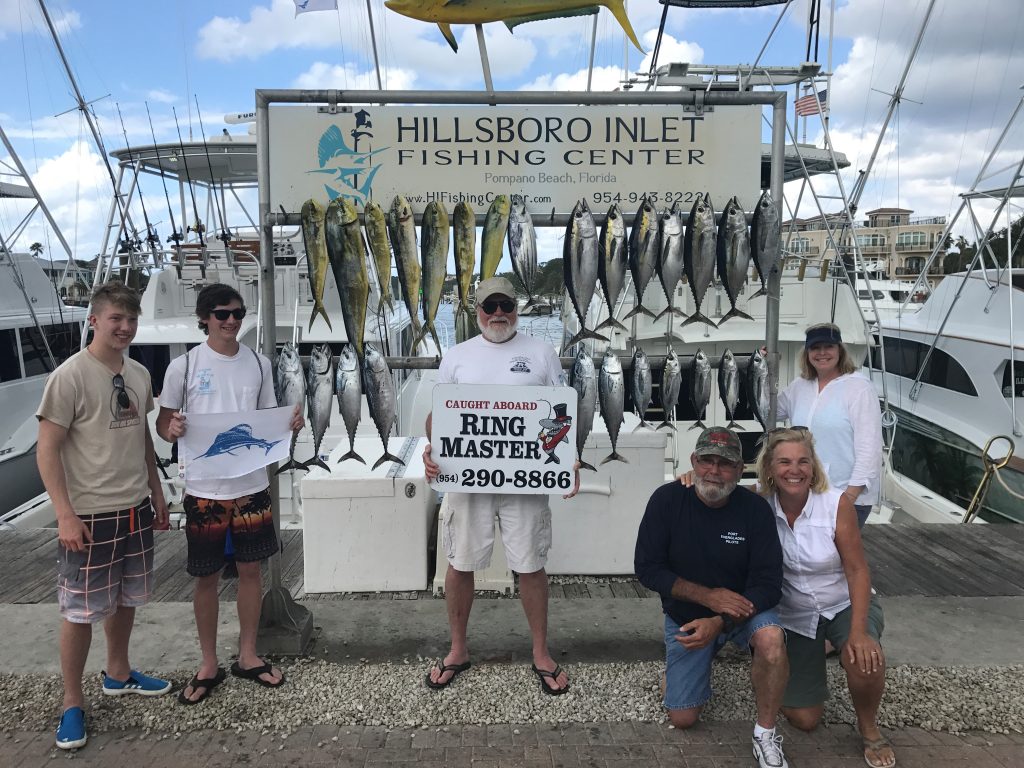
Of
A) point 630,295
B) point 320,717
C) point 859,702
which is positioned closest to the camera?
point 859,702

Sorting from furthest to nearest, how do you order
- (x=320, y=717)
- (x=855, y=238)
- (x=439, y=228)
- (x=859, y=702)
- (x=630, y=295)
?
1. (x=630, y=295)
2. (x=855, y=238)
3. (x=439, y=228)
4. (x=320, y=717)
5. (x=859, y=702)

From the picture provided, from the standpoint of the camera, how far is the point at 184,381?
305 centimetres

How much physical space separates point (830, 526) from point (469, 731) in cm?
173

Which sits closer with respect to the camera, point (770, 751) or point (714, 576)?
point (770, 751)

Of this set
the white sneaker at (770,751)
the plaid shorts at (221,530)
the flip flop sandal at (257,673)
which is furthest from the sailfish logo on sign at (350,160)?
the white sneaker at (770,751)

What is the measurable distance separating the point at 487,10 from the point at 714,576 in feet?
10.0

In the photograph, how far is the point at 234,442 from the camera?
3.05m

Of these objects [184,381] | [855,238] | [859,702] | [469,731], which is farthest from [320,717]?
[855,238]

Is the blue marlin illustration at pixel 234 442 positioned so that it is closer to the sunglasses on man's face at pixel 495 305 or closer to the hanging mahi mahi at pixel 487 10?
the sunglasses on man's face at pixel 495 305

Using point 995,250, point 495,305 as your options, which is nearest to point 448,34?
point 495,305

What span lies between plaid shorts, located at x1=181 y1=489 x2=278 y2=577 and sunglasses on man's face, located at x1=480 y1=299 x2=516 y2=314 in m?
1.34

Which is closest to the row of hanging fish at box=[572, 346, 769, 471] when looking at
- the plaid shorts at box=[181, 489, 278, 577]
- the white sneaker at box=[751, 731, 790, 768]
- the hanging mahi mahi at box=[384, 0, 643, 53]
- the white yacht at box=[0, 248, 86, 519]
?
the white sneaker at box=[751, 731, 790, 768]

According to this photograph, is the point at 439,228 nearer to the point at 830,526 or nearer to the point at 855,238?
the point at 830,526

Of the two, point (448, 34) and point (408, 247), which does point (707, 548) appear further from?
point (448, 34)
